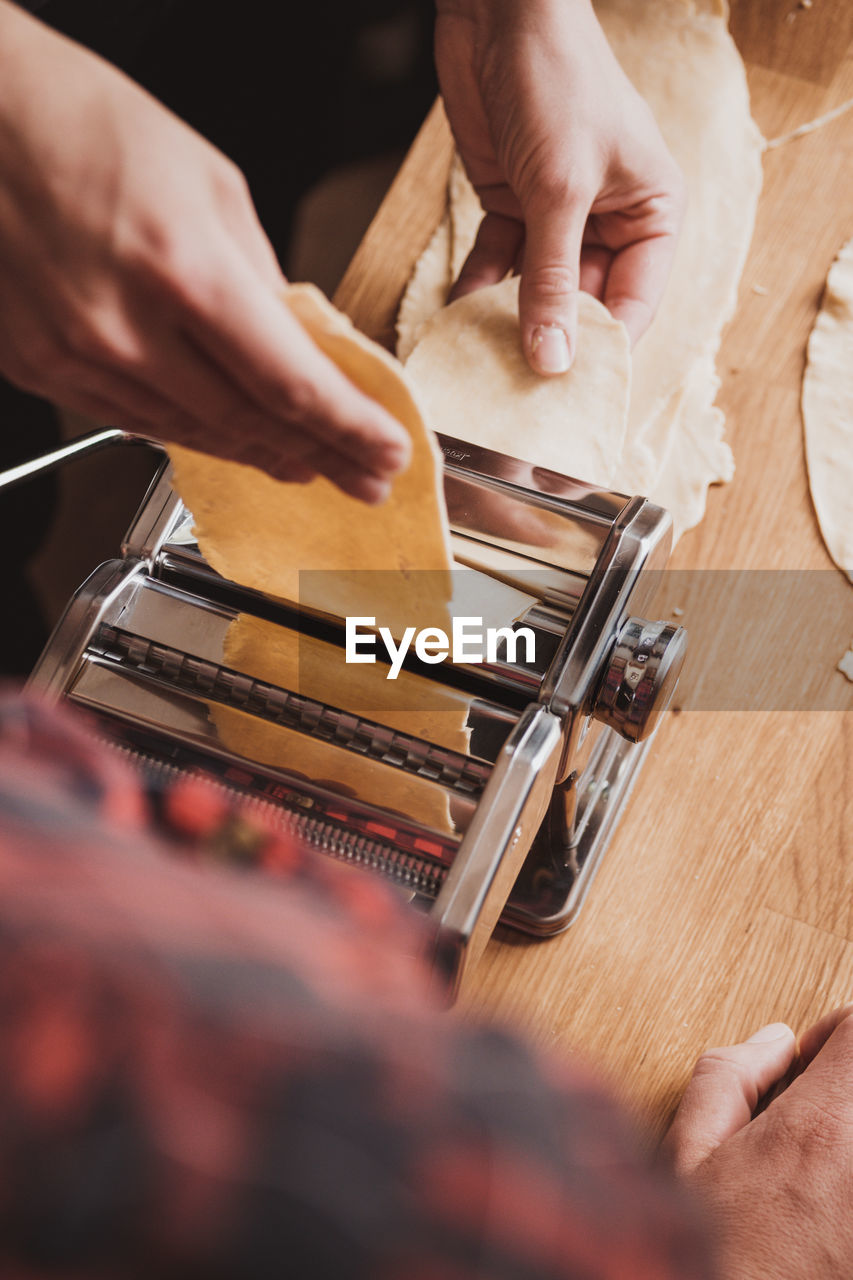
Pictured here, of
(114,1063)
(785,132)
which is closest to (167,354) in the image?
(114,1063)

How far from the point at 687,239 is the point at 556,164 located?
26 cm

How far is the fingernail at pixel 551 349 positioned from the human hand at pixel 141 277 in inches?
19.2

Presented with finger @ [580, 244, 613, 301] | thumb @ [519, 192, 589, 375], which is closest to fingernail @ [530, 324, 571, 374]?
thumb @ [519, 192, 589, 375]

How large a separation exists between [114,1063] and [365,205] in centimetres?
204

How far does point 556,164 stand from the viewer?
100 cm

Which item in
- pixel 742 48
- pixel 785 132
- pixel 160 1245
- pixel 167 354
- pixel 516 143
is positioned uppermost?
pixel 742 48

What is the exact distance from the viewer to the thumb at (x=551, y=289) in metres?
0.96

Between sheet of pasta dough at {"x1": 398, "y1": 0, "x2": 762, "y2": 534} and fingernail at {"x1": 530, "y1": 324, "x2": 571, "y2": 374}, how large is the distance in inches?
5.7

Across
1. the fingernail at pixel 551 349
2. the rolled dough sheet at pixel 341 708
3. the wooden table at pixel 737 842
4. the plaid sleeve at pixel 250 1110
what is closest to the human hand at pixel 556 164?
the fingernail at pixel 551 349

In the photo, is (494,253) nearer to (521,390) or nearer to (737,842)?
(521,390)

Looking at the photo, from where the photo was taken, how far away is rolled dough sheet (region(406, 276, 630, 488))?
95 cm

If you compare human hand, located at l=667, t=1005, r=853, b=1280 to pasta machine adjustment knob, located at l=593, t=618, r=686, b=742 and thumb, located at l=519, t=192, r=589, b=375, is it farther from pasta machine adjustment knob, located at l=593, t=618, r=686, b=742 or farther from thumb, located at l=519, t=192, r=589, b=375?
thumb, located at l=519, t=192, r=589, b=375

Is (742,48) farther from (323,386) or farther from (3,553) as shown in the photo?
(3,553)

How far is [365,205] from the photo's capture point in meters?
1.96
